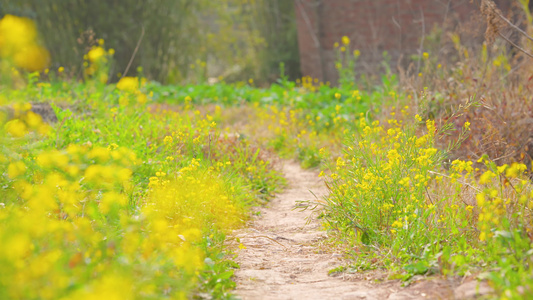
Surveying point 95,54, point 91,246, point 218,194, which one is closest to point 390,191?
point 218,194

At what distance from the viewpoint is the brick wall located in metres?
9.20

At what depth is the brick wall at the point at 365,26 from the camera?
9203mm

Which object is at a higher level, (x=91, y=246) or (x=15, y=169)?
(x=15, y=169)

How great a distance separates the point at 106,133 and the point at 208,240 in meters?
2.17

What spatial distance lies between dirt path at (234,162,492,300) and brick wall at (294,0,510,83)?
222 inches

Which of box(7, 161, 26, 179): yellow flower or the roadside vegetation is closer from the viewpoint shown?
the roadside vegetation

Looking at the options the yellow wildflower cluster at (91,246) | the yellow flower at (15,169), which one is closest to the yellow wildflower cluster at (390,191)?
the yellow wildflower cluster at (91,246)

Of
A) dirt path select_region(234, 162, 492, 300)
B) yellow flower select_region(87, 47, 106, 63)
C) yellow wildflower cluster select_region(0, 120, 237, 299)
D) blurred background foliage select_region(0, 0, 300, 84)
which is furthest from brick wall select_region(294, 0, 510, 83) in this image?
yellow wildflower cluster select_region(0, 120, 237, 299)

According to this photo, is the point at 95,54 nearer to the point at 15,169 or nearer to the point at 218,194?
the point at 218,194

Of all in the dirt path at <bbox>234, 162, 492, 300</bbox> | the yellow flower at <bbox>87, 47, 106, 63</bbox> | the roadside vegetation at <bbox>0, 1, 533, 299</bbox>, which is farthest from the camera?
the yellow flower at <bbox>87, 47, 106, 63</bbox>

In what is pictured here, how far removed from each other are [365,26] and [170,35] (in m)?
4.02

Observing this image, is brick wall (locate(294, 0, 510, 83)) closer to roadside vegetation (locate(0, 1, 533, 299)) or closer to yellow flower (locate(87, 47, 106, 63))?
roadside vegetation (locate(0, 1, 533, 299))

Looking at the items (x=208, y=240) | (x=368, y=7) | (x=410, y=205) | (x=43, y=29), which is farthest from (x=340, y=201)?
(x=43, y=29)

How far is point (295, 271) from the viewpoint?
3180mm
